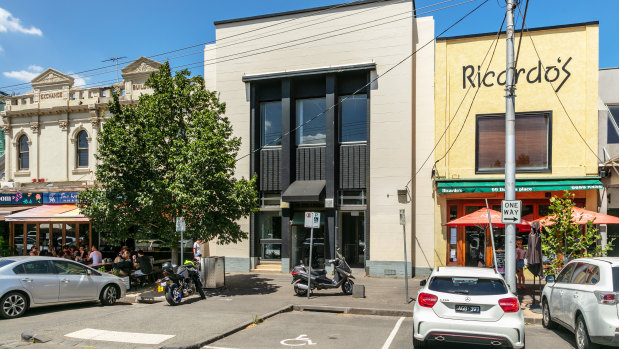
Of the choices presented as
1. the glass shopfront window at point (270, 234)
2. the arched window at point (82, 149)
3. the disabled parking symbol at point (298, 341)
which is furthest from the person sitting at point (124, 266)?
the arched window at point (82, 149)

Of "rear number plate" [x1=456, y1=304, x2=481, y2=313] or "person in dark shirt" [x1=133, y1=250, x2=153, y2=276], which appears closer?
"rear number plate" [x1=456, y1=304, x2=481, y2=313]

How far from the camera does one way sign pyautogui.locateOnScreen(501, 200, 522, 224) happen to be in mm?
11586

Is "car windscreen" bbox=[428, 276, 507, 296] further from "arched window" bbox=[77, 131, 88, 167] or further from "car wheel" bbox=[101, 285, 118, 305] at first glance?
"arched window" bbox=[77, 131, 88, 167]

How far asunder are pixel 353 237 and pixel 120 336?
38.4 ft

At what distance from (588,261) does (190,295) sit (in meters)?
10.4

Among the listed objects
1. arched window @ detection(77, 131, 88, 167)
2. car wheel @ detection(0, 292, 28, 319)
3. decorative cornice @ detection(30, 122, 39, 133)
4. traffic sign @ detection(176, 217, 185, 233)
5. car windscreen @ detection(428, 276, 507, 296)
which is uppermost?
decorative cornice @ detection(30, 122, 39, 133)

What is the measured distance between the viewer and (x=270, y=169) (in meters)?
20.3

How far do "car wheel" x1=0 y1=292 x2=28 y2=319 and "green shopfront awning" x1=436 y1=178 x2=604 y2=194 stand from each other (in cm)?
1337

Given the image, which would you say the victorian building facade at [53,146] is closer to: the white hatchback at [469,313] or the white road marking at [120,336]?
the white road marking at [120,336]

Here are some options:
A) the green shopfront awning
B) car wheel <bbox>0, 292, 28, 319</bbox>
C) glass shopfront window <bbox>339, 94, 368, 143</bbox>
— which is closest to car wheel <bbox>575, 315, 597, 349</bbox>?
the green shopfront awning

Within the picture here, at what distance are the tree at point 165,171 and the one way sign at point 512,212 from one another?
24.8 ft

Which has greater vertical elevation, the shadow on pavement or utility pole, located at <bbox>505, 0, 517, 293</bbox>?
utility pole, located at <bbox>505, 0, 517, 293</bbox>

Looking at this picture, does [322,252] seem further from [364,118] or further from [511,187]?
[511,187]

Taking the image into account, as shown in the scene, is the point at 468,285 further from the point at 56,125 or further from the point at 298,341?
the point at 56,125
